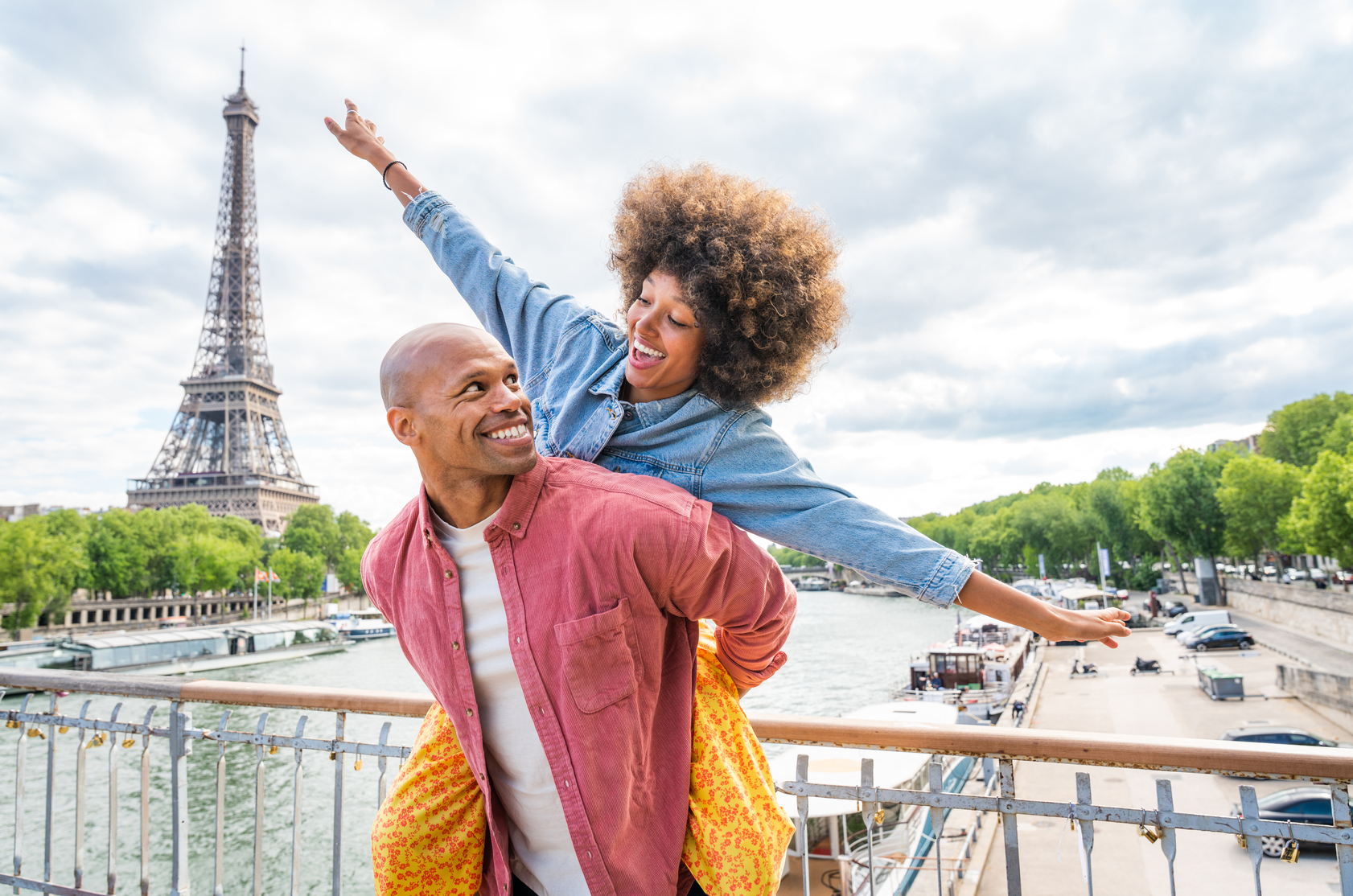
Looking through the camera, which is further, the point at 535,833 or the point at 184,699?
the point at 184,699

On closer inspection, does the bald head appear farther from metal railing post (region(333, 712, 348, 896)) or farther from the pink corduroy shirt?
metal railing post (region(333, 712, 348, 896))

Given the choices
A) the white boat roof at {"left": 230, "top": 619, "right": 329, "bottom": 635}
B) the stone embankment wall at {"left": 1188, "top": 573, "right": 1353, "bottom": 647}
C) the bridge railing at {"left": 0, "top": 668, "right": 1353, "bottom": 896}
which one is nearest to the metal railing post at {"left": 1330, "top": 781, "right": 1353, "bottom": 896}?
the bridge railing at {"left": 0, "top": 668, "right": 1353, "bottom": 896}

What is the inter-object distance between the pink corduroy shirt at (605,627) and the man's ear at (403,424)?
0.14 m

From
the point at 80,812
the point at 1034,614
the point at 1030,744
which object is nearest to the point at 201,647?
the point at 80,812

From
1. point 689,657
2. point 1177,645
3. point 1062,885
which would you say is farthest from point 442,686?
point 1177,645

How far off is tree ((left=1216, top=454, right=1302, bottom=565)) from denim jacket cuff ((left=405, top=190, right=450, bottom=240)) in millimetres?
38145

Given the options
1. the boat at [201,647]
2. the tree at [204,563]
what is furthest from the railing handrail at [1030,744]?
the tree at [204,563]

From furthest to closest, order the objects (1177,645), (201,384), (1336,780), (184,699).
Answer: (201,384) < (1177,645) < (184,699) < (1336,780)

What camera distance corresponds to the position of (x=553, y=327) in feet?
6.60

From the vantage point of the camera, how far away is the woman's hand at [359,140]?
2447 mm

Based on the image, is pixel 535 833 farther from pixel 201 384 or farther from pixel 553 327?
pixel 201 384

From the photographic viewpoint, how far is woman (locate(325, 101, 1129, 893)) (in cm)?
161

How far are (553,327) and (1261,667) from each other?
26331 mm

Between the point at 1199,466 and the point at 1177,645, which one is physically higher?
the point at 1199,466
